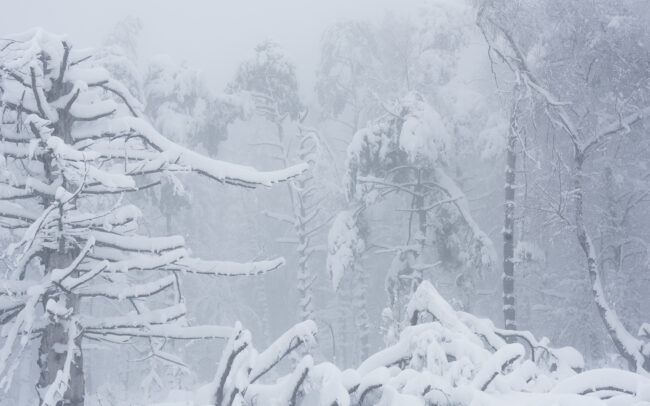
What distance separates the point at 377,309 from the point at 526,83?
70.7 feet

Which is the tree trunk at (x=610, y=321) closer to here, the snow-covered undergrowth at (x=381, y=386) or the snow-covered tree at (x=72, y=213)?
the snow-covered tree at (x=72, y=213)

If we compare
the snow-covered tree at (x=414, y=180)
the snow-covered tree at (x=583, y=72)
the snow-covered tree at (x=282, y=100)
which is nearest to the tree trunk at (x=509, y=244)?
the snow-covered tree at (x=583, y=72)

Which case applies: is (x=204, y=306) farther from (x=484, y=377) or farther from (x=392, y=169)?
(x=484, y=377)

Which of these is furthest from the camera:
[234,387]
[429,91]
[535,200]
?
[429,91]

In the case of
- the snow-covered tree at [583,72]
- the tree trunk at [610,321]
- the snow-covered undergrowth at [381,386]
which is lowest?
the tree trunk at [610,321]

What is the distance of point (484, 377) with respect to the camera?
206 centimetres

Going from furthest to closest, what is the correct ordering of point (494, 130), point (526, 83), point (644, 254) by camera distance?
point (494, 130), point (644, 254), point (526, 83)

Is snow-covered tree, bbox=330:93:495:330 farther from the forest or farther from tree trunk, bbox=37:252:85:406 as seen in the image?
tree trunk, bbox=37:252:85:406

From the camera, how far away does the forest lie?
11.0 feet

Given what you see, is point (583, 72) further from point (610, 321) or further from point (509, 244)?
point (610, 321)

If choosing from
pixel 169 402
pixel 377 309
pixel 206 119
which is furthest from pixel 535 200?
pixel 377 309

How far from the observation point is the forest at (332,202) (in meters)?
3.34

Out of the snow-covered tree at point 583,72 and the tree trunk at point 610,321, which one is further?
the snow-covered tree at point 583,72

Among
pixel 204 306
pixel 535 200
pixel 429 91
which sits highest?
pixel 429 91
